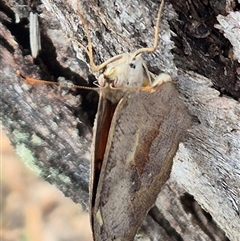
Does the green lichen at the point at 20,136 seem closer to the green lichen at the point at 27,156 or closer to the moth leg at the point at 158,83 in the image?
the green lichen at the point at 27,156

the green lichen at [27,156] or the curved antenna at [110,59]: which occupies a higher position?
the curved antenna at [110,59]

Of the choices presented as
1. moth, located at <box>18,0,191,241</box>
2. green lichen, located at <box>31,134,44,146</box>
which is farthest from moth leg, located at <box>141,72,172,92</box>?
green lichen, located at <box>31,134,44,146</box>

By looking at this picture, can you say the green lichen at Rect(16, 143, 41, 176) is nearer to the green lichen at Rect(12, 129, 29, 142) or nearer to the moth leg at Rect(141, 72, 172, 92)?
the green lichen at Rect(12, 129, 29, 142)

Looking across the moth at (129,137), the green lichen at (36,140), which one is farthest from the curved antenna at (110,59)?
the green lichen at (36,140)

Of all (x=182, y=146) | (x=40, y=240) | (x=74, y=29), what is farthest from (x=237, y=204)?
(x=40, y=240)

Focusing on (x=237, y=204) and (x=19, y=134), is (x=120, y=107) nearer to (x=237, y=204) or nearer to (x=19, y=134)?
(x=237, y=204)

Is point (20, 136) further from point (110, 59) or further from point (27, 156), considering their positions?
point (110, 59)

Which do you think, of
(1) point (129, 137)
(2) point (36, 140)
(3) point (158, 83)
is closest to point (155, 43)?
(3) point (158, 83)
